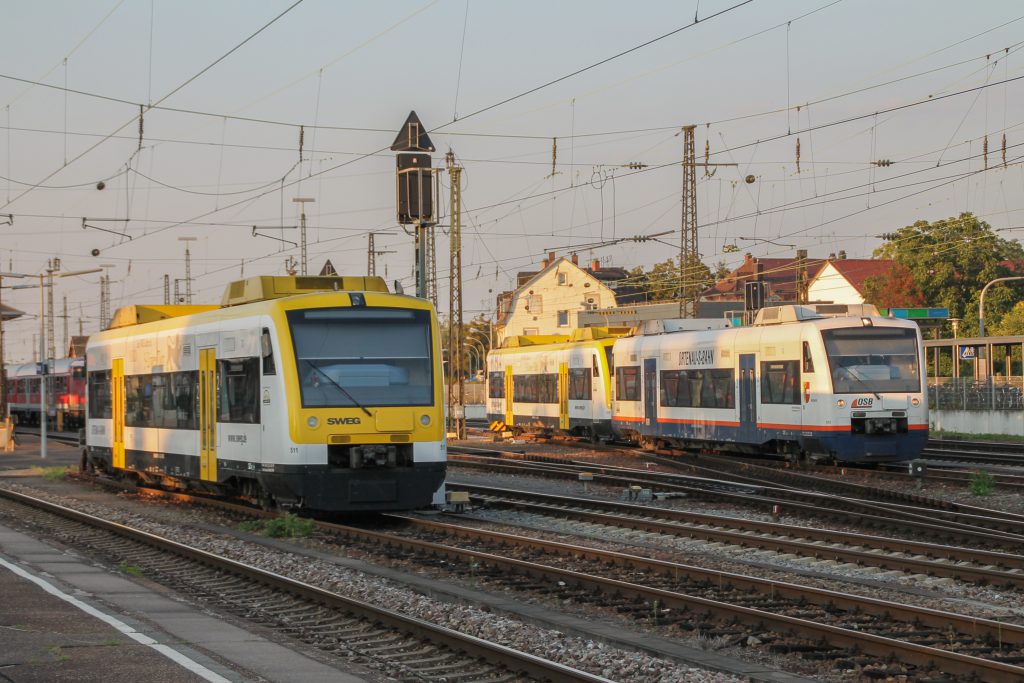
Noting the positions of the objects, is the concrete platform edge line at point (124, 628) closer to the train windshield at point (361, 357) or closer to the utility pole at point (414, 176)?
the train windshield at point (361, 357)

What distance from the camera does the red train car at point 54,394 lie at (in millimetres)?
58719

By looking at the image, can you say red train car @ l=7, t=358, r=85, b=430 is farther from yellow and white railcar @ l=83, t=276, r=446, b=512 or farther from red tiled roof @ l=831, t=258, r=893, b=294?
red tiled roof @ l=831, t=258, r=893, b=294

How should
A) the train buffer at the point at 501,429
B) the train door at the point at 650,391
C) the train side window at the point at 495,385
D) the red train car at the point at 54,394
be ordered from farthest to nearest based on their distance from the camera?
the red train car at the point at 54,394, the train side window at the point at 495,385, the train buffer at the point at 501,429, the train door at the point at 650,391

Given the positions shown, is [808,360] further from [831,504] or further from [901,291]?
[901,291]

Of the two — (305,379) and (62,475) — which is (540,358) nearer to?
(62,475)

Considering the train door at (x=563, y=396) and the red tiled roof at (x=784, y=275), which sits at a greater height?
the red tiled roof at (x=784, y=275)

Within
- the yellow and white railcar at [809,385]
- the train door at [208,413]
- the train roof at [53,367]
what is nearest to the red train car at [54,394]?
the train roof at [53,367]

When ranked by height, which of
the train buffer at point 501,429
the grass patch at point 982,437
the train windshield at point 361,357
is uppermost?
the train windshield at point 361,357

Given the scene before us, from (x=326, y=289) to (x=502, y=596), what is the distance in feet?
28.5

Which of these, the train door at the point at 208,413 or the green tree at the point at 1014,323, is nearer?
the train door at the point at 208,413

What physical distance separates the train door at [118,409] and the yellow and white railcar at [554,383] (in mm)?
15318

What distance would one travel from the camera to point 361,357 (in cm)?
1736

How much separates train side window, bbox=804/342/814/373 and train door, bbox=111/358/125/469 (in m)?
13.2

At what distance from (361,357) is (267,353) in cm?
129
